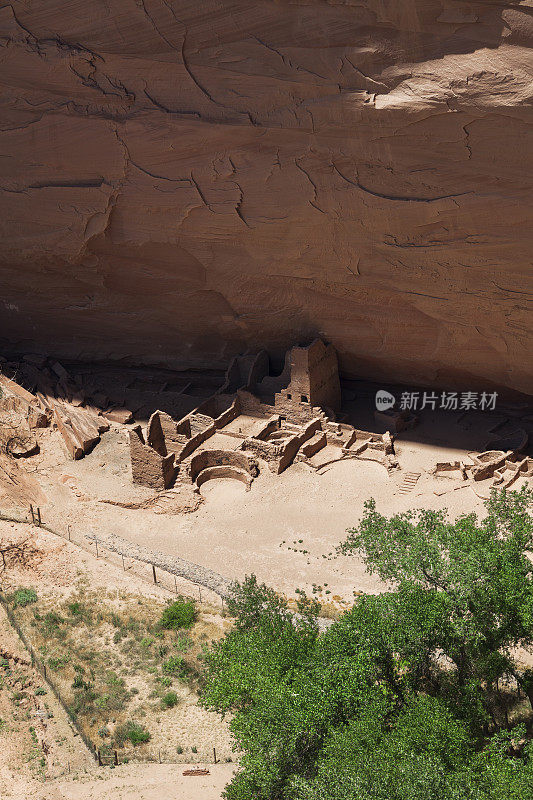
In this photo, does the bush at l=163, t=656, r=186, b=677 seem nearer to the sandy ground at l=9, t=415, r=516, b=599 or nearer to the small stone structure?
the sandy ground at l=9, t=415, r=516, b=599

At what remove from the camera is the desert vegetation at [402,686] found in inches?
462

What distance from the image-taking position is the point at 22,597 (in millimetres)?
18125

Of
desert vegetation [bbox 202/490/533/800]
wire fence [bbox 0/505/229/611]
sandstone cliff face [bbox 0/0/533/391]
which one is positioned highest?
sandstone cliff face [bbox 0/0/533/391]

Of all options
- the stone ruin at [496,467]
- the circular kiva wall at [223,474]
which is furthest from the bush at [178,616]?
the stone ruin at [496,467]

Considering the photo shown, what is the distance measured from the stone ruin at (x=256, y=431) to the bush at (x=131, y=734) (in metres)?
9.61

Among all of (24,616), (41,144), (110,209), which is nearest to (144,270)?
(110,209)

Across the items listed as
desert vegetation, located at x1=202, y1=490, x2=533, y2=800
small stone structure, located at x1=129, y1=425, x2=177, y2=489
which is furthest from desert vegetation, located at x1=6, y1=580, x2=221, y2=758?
small stone structure, located at x1=129, y1=425, x2=177, y2=489

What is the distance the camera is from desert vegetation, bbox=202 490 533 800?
38.5ft

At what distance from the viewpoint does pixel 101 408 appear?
1148 inches

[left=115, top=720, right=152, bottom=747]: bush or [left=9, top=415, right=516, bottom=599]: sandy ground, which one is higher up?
[left=115, top=720, right=152, bottom=747]: bush

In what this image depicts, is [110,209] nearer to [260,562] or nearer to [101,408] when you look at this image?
[101,408]

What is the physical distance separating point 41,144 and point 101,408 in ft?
29.1
